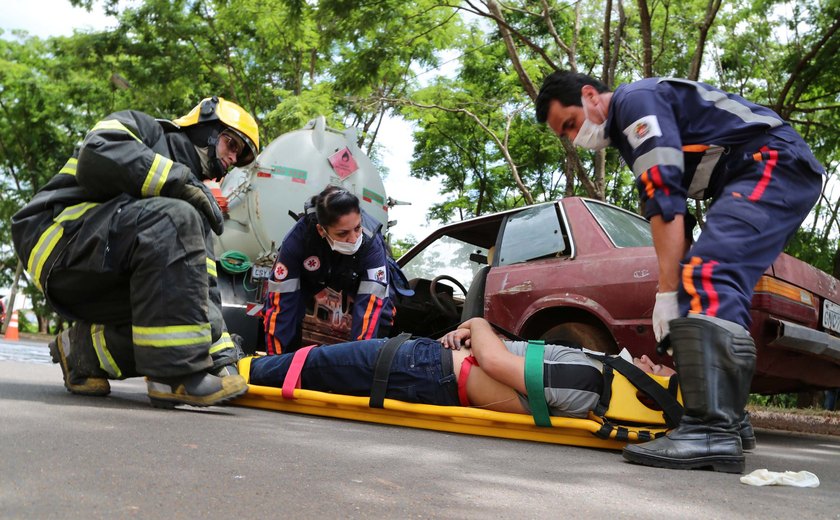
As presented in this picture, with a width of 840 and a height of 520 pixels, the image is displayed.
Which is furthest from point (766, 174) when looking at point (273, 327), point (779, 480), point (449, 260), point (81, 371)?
point (449, 260)

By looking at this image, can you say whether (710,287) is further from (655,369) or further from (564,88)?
(564,88)

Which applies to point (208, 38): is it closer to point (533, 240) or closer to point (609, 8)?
point (609, 8)

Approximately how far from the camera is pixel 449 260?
6113 mm

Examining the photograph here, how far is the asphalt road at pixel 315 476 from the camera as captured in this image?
158 cm

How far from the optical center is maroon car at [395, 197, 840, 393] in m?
3.80

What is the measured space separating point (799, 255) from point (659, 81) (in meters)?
9.95

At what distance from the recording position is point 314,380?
11.7 feet

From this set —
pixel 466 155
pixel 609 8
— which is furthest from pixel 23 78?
pixel 609 8

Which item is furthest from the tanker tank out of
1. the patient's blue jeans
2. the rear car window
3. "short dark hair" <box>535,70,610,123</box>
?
"short dark hair" <box>535,70,610,123</box>

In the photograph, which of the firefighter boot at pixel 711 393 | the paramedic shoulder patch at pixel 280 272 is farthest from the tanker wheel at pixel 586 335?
the paramedic shoulder patch at pixel 280 272

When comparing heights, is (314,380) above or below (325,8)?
below

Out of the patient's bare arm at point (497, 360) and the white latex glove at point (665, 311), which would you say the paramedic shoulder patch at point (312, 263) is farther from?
the white latex glove at point (665, 311)

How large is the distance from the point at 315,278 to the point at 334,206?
69cm

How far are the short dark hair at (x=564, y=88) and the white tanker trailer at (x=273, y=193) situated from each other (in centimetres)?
438
